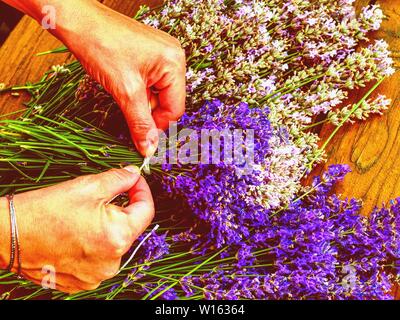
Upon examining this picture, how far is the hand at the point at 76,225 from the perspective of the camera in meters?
1.10

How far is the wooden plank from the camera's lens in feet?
5.38

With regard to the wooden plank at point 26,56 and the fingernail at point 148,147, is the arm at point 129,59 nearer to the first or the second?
the fingernail at point 148,147

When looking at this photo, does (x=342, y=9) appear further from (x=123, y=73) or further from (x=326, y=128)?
(x=123, y=73)

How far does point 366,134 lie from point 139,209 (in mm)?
741

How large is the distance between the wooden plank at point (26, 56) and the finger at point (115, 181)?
2.03 ft

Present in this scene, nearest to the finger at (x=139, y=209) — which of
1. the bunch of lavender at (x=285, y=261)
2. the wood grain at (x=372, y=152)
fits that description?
the bunch of lavender at (x=285, y=261)

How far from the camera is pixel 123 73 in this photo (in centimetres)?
122

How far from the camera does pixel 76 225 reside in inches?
43.5

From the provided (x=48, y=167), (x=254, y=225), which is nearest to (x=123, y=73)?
(x=48, y=167)

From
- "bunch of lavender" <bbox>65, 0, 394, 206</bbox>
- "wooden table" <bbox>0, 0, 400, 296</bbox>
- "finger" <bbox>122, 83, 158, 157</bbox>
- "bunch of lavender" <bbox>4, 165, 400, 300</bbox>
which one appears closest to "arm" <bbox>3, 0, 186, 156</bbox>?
"finger" <bbox>122, 83, 158, 157</bbox>

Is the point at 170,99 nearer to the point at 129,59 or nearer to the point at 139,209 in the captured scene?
the point at 129,59

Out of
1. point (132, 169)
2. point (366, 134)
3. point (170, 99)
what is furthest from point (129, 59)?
point (366, 134)

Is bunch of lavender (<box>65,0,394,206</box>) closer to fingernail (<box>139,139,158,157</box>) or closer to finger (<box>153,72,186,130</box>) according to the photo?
finger (<box>153,72,186,130</box>)
